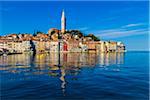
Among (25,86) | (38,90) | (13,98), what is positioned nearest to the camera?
(13,98)

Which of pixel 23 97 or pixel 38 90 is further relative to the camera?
pixel 38 90

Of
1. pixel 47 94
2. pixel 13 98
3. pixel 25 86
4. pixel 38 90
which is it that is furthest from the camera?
pixel 25 86

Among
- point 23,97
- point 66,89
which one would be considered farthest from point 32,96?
point 66,89

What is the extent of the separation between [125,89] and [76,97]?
546 cm

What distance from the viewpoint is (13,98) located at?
18109 millimetres

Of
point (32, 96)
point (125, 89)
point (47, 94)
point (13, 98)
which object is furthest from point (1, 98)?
point (125, 89)

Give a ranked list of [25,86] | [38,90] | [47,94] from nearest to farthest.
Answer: [47,94] < [38,90] < [25,86]

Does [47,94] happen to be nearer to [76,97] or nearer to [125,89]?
[76,97]

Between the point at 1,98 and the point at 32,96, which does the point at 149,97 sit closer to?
the point at 32,96

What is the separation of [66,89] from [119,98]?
5.09m

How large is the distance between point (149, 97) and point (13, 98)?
1001 centimetres

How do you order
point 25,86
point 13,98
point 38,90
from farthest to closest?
point 25,86
point 38,90
point 13,98

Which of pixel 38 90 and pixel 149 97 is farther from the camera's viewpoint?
pixel 38 90

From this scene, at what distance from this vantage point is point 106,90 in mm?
21312
